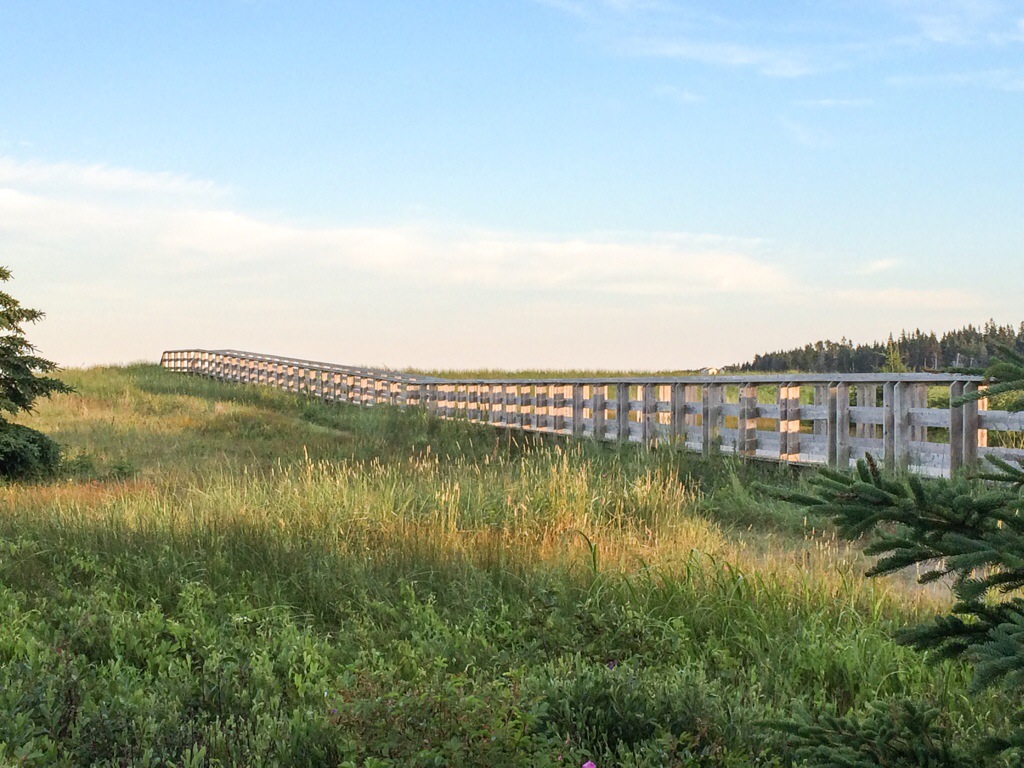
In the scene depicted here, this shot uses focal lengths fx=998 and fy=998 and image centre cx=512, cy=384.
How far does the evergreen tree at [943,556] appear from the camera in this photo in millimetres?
2287

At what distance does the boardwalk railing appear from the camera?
39.8 feet

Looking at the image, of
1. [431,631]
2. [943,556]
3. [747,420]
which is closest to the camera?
[943,556]

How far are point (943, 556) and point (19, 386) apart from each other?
46.9ft

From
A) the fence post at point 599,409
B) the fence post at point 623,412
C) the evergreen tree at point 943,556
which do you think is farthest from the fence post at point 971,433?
the evergreen tree at point 943,556

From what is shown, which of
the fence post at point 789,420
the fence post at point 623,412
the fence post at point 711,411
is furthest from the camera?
the fence post at point 623,412

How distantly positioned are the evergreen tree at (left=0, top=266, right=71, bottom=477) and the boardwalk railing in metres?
9.28

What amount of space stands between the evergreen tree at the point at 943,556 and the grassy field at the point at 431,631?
0.82ft

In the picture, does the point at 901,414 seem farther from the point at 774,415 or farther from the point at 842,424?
the point at 774,415

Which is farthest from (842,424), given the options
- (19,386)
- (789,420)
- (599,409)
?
(19,386)

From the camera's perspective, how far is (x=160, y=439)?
69.9 feet

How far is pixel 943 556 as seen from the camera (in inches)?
98.4

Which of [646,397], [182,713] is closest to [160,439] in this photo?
[646,397]

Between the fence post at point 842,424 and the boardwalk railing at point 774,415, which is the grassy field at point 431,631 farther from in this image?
the fence post at point 842,424

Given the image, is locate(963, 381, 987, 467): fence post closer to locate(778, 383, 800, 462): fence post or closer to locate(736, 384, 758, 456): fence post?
locate(778, 383, 800, 462): fence post
